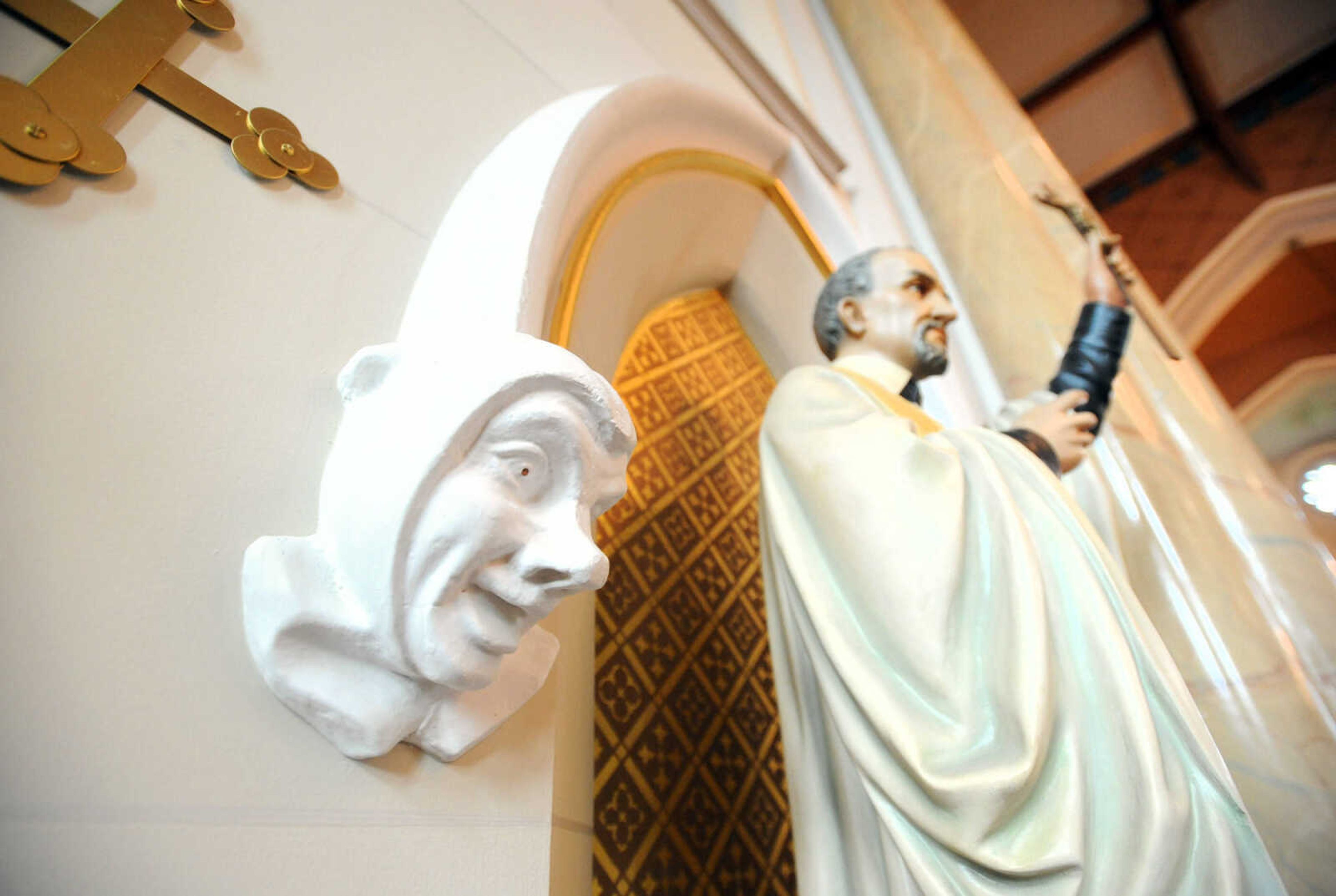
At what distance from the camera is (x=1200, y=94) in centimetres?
453

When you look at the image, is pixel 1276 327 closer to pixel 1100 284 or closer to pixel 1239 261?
pixel 1239 261

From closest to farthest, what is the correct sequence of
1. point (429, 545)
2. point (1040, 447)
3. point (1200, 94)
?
point (429, 545) < point (1040, 447) < point (1200, 94)

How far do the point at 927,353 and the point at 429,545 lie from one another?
958 mm

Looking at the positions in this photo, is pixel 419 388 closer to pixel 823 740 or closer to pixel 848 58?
pixel 823 740

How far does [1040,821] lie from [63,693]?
0.67 metres

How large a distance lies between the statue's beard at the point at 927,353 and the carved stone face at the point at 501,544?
83 centimetres

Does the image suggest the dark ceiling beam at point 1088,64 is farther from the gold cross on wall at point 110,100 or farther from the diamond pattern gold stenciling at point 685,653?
the gold cross on wall at point 110,100

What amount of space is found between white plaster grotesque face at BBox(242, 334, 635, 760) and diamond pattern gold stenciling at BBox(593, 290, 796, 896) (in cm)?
52

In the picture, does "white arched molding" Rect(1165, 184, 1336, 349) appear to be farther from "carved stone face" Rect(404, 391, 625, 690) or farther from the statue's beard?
"carved stone face" Rect(404, 391, 625, 690)

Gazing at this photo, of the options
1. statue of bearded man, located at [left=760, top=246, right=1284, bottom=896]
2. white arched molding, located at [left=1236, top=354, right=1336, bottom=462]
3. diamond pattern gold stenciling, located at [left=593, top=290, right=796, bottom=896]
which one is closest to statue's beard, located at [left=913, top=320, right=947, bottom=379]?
statue of bearded man, located at [left=760, top=246, right=1284, bottom=896]

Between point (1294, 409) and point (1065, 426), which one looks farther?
point (1294, 409)

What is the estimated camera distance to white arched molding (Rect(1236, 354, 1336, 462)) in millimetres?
5312

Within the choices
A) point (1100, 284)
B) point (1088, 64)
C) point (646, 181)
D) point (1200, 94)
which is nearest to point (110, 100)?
point (646, 181)

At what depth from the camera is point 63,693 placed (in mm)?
407
